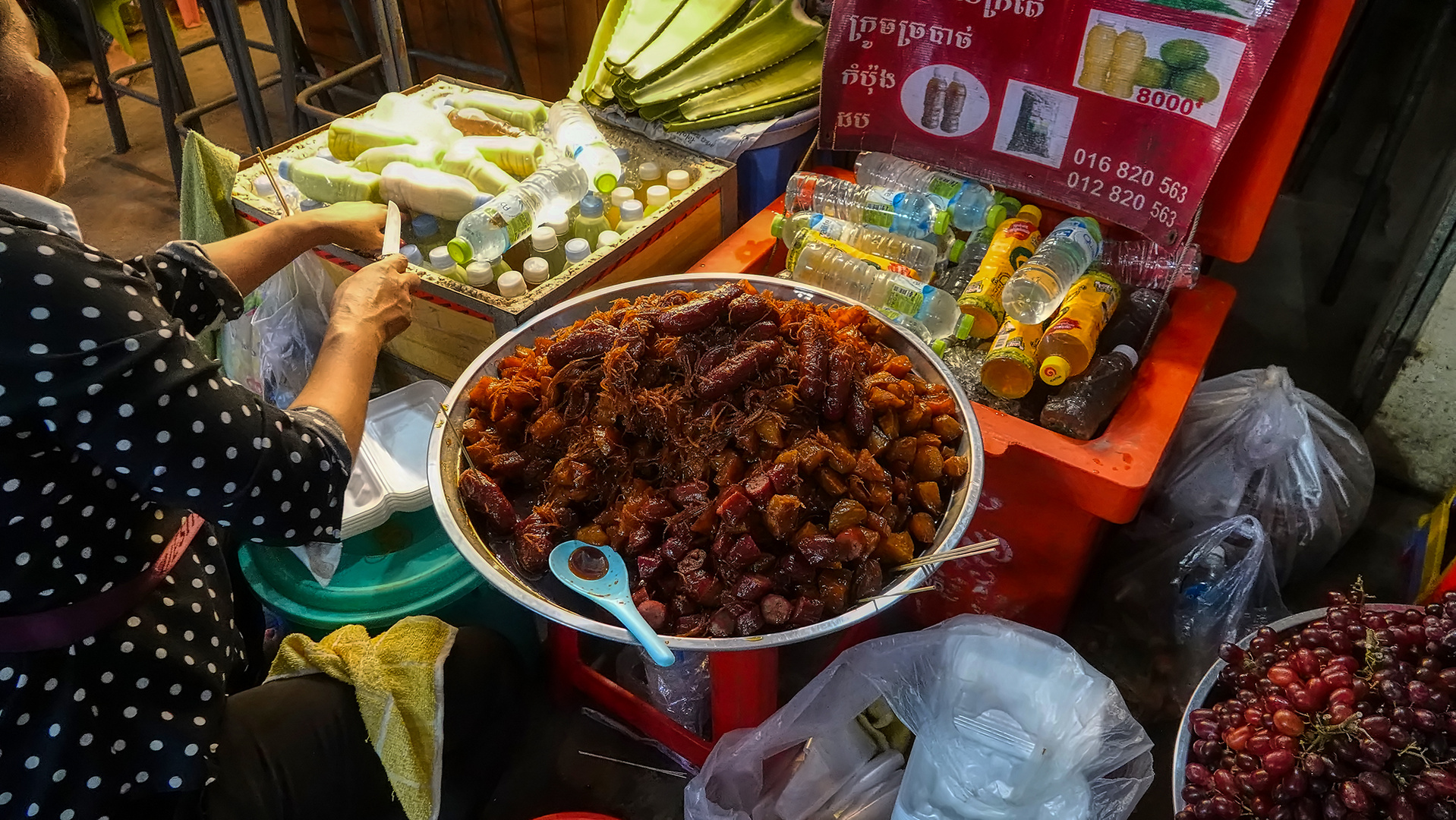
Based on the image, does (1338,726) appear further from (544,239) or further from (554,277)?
(544,239)

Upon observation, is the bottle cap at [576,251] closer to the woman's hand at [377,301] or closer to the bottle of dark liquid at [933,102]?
the woman's hand at [377,301]

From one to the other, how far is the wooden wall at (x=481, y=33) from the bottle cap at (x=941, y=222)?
2.31 metres

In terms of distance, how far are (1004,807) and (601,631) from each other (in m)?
0.83

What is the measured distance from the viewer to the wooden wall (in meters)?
4.13

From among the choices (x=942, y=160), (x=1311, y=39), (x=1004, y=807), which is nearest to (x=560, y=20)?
(x=942, y=160)

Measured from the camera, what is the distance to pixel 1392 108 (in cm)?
471

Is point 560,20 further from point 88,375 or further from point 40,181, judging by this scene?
point 88,375

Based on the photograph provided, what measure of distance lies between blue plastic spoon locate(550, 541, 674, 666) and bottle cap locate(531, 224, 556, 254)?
1118 mm

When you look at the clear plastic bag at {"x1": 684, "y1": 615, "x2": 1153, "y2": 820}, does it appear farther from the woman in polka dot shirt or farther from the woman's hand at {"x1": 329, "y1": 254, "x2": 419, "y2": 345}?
the woman's hand at {"x1": 329, "y1": 254, "x2": 419, "y2": 345}

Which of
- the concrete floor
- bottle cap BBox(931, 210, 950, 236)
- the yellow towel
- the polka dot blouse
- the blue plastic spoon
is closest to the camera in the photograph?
the polka dot blouse

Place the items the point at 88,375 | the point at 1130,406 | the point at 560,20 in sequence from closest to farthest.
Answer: the point at 88,375
the point at 1130,406
the point at 560,20

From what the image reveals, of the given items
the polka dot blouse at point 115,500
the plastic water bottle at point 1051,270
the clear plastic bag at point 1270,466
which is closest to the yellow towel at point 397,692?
the polka dot blouse at point 115,500

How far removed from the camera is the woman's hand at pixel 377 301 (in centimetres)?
164

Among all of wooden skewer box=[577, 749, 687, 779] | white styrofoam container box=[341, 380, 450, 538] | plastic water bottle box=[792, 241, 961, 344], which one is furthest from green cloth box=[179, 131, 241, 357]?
plastic water bottle box=[792, 241, 961, 344]
